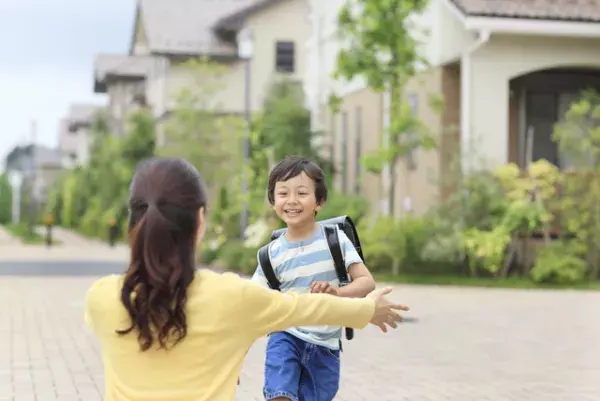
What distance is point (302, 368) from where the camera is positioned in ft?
16.5

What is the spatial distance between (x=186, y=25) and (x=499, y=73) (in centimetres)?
2493

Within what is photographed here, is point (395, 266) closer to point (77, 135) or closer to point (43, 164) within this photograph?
point (77, 135)

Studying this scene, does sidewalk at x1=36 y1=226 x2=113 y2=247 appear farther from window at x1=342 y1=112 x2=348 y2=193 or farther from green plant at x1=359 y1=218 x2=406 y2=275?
green plant at x1=359 y1=218 x2=406 y2=275

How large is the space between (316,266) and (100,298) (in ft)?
6.60

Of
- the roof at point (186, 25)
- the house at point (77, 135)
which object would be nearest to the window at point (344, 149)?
the roof at point (186, 25)

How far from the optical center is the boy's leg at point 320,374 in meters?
4.99

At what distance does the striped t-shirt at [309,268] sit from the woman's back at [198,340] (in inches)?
74.1

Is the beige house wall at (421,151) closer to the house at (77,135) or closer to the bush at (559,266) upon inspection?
the bush at (559,266)

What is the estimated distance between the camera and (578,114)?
22.6 meters

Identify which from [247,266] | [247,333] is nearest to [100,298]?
[247,333]

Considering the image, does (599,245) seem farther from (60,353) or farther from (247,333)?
(247,333)

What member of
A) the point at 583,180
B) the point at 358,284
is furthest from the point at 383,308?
the point at 583,180

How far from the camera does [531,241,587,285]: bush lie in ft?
70.3

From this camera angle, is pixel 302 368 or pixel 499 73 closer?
pixel 302 368
